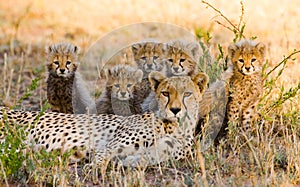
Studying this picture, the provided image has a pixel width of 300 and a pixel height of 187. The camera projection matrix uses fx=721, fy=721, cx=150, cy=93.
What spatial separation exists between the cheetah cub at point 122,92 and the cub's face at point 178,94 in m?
0.75

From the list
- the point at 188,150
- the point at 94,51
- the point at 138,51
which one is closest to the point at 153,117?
the point at 188,150

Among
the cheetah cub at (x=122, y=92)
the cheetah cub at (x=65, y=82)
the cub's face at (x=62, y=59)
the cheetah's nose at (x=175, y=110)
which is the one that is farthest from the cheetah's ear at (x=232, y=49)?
the cub's face at (x=62, y=59)

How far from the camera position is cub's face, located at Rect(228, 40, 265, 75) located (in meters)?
5.07

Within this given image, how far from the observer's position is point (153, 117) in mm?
4453

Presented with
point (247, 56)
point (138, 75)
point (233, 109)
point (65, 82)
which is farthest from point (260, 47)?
point (65, 82)

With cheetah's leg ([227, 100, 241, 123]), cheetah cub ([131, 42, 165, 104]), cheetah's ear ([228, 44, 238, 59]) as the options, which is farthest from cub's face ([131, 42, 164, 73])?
cheetah's leg ([227, 100, 241, 123])

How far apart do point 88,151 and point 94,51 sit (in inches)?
147

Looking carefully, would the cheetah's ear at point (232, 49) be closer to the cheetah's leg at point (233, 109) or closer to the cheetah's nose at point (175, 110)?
the cheetah's leg at point (233, 109)

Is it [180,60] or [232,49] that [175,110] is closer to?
[232,49]

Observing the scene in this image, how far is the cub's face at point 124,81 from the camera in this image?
531cm

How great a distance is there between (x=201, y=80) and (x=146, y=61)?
44.6 inches

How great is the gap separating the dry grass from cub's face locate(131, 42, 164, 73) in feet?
2.81

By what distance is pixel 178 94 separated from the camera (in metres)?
4.39

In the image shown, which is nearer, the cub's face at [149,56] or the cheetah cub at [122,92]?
the cheetah cub at [122,92]
